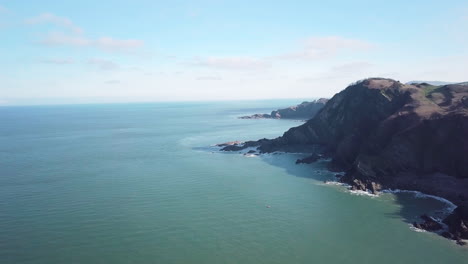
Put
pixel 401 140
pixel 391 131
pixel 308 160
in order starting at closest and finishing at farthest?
pixel 401 140
pixel 391 131
pixel 308 160

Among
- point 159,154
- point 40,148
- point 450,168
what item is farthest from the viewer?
point 40,148

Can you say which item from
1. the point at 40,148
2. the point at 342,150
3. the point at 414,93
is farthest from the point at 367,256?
the point at 40,148

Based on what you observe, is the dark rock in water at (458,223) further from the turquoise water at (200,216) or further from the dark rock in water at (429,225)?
the turquoise water at (200,216)

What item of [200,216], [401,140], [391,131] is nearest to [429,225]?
[401,140]

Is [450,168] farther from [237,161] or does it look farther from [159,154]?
[159,154]

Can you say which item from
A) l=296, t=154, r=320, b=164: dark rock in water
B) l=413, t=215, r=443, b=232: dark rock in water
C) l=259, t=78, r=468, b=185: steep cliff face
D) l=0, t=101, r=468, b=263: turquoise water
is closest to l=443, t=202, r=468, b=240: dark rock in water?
l=413, t=215, r=443, b=232: dark rock in water

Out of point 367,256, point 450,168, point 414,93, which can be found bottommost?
point 367,256

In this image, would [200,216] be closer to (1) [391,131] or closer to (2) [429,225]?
(2) [429,225]
